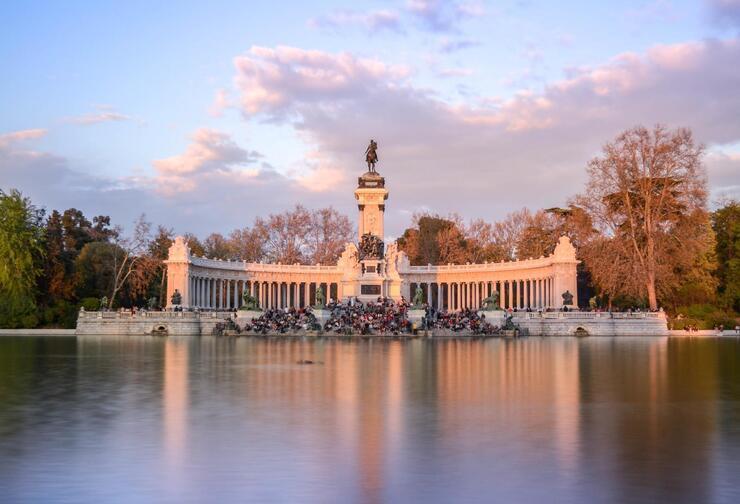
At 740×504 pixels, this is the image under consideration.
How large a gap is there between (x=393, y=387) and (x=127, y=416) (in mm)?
7168

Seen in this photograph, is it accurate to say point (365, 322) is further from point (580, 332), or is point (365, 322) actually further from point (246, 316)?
point (580, 332)

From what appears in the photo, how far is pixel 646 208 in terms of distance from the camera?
6331 cm

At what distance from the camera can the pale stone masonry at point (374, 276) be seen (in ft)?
243

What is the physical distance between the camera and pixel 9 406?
17.2m

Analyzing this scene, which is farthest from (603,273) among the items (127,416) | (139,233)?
(127,416)

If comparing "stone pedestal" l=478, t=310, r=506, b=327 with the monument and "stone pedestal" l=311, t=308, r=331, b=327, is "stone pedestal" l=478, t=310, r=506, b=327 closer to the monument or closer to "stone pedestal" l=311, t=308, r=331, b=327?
the monument

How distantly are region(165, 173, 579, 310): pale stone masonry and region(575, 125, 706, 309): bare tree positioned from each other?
5783 mm

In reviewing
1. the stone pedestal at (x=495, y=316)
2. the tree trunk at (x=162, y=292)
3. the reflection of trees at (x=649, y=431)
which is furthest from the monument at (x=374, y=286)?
the reflection of trees at (x=649, y=431)

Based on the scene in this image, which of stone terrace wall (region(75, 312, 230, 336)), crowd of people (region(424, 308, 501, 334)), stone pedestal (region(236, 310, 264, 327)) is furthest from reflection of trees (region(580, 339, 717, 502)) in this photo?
stone terrace wall (region(75, 312, 230, 336))

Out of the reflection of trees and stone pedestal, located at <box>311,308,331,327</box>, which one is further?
stone pedestal, located at <box>311,308,331,327</box>

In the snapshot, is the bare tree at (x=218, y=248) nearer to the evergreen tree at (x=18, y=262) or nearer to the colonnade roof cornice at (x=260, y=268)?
the colonnade roof cornice at (x=260, y=268)

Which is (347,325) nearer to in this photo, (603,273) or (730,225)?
(603,273)

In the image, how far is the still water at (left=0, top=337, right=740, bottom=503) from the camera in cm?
1020

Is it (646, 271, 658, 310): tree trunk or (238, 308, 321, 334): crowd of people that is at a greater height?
(646, 271, 658, 310): tree trunk
